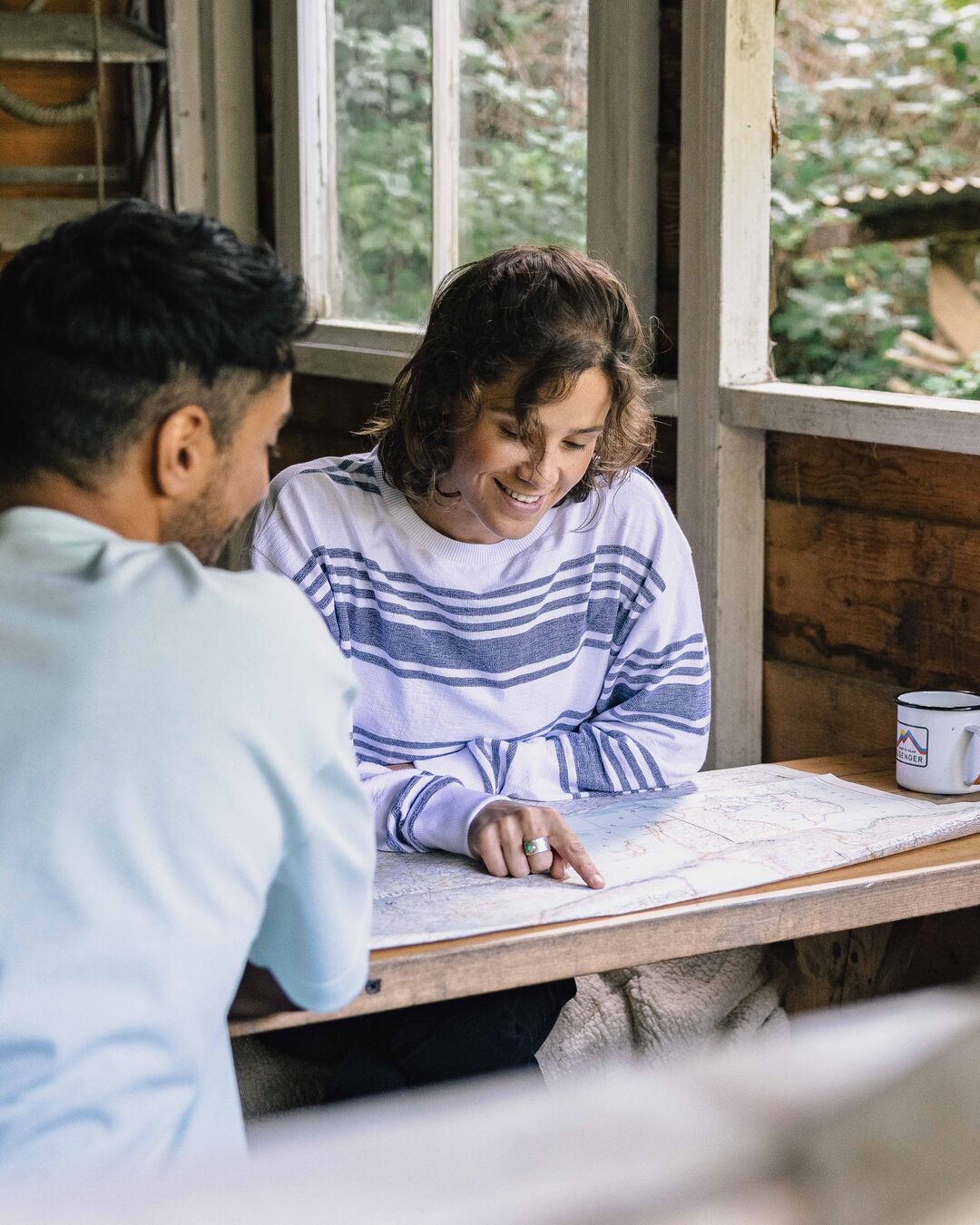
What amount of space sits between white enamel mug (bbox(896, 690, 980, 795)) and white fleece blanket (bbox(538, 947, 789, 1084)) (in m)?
0.38

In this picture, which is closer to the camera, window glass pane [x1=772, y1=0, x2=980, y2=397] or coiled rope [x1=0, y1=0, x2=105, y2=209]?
coiled rope [x1=0, y1=0, x2=105, y2=209]

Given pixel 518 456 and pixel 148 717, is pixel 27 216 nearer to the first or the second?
pixel 518 456

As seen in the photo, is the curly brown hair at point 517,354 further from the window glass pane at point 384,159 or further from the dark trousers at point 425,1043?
the window glass pane at point 384,159

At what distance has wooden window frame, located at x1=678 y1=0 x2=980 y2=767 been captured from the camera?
232cm

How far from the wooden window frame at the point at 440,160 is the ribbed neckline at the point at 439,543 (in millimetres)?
752

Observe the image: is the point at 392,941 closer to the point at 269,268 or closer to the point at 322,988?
the point at 322,988

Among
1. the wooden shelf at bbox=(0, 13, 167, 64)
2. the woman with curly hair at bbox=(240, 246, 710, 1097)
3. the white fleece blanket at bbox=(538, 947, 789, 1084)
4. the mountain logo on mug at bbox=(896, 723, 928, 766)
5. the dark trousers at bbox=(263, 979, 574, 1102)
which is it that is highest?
the wooden shelf at bbox=(0, 13, 167, 64)

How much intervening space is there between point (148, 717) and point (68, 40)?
12.3ft

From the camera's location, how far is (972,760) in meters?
1.79

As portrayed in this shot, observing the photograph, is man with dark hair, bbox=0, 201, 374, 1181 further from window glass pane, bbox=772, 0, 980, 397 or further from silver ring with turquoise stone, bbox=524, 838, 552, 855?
window glass pane, bbox=772, 0, 980, 397

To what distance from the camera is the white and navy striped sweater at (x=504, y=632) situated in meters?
1.81

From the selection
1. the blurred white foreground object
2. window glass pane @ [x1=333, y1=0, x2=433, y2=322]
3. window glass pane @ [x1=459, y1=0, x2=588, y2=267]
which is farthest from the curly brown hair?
window glass pane @ [x1=333, y1=0, x2=433, y2=322]

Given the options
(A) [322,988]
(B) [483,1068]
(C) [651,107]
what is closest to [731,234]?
(C) [651,107]

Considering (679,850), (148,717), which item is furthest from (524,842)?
(148,717)
